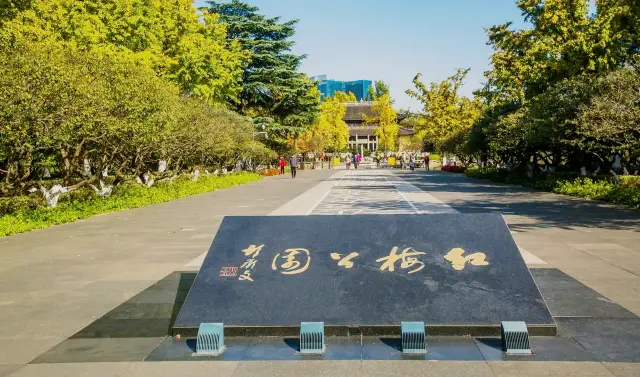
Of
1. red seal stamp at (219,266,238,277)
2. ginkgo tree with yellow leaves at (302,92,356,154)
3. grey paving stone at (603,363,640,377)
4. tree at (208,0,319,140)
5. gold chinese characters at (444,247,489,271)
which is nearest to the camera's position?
grey paving stone at (603,363,640,377)

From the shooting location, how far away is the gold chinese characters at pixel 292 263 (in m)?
5.69

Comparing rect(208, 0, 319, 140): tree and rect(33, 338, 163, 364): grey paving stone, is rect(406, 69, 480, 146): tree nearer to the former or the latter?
rect(208, 0, 319, 140): tree

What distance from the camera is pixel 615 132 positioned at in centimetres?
1866

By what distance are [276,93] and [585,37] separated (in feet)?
102

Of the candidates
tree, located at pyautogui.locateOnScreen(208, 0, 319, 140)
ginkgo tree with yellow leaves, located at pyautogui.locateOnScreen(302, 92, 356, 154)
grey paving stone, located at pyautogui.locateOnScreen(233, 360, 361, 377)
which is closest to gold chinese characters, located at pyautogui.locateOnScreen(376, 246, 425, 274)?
grey paving stone, located at pyautogui.locateOnScreen(233, 360, 361, 377)

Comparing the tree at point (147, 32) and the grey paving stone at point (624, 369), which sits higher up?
the tree at point (147, 32)

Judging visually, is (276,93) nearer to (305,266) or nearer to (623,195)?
(623,195)

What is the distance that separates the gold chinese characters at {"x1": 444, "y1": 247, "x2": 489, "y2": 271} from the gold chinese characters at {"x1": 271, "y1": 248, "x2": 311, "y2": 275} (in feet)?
4.65

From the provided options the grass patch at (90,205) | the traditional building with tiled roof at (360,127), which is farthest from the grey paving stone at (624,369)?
the traditional building with tiled roof at (360,127)

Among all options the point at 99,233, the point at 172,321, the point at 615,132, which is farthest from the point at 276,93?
the point at 172,321

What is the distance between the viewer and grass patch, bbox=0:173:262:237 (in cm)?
1370

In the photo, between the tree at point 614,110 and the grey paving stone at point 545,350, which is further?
the tree at point 614,110

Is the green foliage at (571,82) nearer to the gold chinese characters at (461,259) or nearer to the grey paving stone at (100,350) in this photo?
the gold chinese characters at (461,259)

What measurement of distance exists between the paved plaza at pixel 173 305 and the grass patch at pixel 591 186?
12.1 ft
